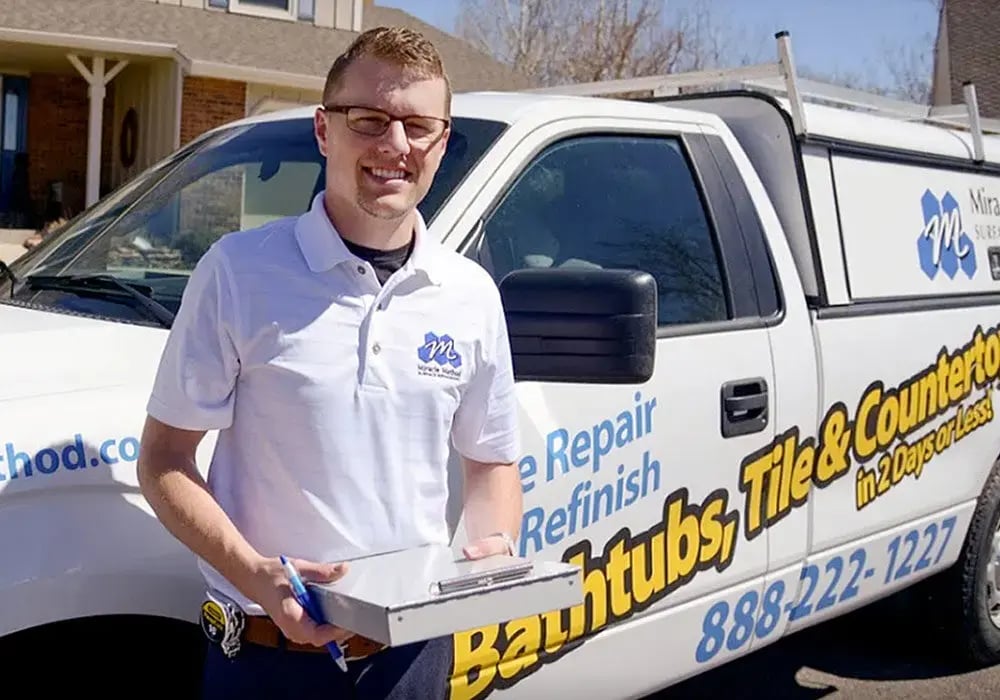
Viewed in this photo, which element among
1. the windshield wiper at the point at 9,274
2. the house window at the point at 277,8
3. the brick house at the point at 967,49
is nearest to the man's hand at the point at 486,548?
the windshield wiper at the point at 9,274

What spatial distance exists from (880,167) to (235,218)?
2140 millimetres

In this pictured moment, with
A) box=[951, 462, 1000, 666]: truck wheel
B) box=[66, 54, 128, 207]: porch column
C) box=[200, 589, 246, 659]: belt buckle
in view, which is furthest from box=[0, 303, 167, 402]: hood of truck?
box=[66, 54, 128, 207]: porch column

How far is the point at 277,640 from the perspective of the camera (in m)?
2.18

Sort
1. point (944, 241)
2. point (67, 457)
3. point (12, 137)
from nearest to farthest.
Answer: point (67, 457) < point (944, 241) < point (12, 137)

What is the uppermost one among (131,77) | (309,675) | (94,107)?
(131,77)

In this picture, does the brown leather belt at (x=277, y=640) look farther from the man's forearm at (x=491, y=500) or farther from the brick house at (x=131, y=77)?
the brick house at (x=131, y=77)

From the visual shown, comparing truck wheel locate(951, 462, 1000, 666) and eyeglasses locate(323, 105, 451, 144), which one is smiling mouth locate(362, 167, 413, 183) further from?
truck wheel locate(951, 462, 1000, 666)

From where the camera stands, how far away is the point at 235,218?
3.63m

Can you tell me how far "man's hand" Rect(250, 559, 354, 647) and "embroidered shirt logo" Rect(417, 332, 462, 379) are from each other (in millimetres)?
369

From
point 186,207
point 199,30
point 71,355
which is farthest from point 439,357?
point 199,30

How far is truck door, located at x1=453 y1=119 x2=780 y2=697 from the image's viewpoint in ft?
10.1

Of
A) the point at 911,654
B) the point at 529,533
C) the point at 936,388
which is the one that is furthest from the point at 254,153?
the point at 911,654

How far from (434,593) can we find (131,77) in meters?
19.7

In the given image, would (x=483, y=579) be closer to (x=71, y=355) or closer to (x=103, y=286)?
(x=71, y=355)
